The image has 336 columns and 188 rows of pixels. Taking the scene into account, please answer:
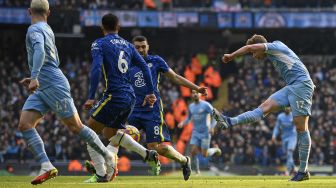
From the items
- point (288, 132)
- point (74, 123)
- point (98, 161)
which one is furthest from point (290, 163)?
point (74, 123)

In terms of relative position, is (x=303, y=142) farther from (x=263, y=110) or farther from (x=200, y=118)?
(x=200, y=118)

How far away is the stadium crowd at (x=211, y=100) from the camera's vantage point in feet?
109

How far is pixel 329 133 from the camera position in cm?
3531

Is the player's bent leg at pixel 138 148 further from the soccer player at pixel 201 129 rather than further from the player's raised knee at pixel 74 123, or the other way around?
the soccer player at pixel 201 129

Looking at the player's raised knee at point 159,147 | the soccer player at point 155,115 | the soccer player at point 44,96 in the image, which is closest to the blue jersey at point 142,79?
the soccer player at point 155,115

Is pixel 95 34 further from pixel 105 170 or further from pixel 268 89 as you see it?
pixel 105 170

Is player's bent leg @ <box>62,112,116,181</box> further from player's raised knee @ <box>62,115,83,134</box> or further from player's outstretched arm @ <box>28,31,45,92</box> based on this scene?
player's outstretched arm @ <box>28,31,45,92</box>

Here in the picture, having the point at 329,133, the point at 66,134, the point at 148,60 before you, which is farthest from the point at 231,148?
the point at 148,60

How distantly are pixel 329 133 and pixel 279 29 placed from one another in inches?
402

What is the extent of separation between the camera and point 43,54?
35.5 ft

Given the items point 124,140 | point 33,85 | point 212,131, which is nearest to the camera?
point 33,85

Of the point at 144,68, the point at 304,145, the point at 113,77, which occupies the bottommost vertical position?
the point at 304,145

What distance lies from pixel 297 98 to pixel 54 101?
14.9 ft

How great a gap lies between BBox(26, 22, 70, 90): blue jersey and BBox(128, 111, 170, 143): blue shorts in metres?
3.20
